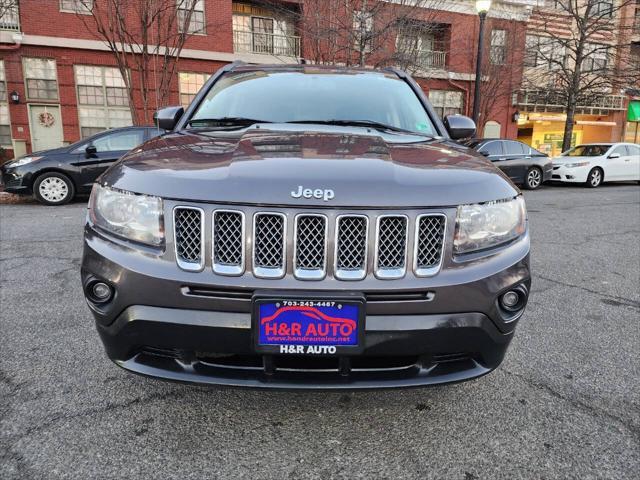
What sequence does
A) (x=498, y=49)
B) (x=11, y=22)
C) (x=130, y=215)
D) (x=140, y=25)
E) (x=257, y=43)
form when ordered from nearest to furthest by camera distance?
(x=130, y=215) → (x=140, y=25) → (x=11, y=22) → (x=257, y=43) → (x=498, y=49)

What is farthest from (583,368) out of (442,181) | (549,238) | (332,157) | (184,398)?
(549,238)

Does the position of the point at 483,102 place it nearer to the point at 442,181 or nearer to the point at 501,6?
the point at 501,6

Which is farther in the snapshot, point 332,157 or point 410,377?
point 332,157

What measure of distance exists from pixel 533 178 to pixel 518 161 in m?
0.76

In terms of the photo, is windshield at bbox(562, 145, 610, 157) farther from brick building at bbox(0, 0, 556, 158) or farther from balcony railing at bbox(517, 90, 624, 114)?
brick building at bbox(0, 0, 556, 158)

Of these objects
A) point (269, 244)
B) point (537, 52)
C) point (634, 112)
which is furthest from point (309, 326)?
point (634, 112)

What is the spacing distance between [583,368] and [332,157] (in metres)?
1.95

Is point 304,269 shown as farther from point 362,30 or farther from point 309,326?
point 362,30

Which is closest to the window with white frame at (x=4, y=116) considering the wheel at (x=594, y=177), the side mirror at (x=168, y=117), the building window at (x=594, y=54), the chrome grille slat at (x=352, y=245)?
the side mirror at (x=168, y=117)

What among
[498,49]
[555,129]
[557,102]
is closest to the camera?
[498,49]

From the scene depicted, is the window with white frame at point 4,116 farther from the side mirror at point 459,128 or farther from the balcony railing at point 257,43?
the side mirror at point 459,128

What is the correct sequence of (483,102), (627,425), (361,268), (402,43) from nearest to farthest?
(361,268) → (627,425) → (402,43) → (483,102)

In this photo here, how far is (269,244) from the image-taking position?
1611 mm

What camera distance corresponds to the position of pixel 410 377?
169 cm
